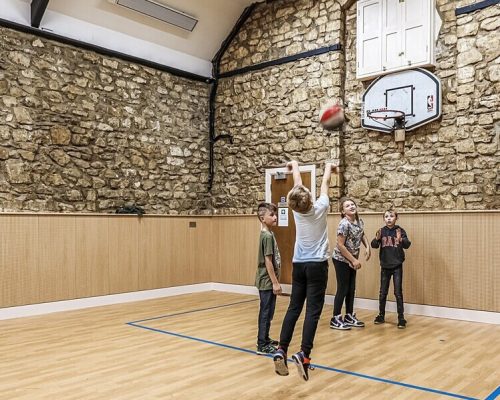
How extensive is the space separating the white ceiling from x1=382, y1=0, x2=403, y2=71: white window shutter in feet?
8.42

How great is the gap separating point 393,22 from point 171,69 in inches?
143

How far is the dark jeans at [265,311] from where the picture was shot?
438cm

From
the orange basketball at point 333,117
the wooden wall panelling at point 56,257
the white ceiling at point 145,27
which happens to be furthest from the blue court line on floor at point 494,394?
the white ceiling at point 145,27

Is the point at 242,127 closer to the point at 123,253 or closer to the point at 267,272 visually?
the point at 123,253

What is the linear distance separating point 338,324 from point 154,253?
3.54 meters

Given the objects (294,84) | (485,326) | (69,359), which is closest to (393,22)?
(294,84)

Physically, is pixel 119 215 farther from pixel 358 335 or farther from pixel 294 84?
pixel 358 335

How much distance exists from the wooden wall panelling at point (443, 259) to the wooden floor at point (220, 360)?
1.10ft

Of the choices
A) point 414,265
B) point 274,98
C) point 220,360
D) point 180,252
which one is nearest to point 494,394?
point 220,360

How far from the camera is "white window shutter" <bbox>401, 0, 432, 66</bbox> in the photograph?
21.9 feet

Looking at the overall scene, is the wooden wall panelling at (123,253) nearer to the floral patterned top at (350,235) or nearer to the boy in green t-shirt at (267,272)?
the floral patterned top at (350,235)

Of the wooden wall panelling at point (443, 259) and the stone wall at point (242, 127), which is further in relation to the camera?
the stone wall at point (242, 127)

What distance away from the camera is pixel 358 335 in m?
5.24

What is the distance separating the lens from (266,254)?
428cm
